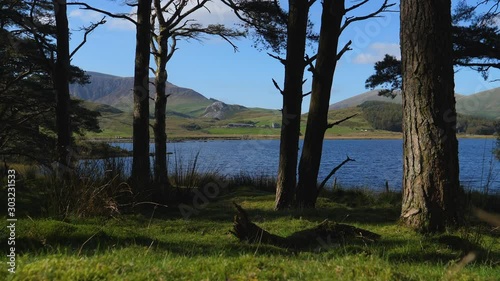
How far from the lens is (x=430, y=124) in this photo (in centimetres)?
479

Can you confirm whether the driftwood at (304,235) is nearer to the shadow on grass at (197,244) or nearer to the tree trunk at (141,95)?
the shadow on grass at (197,244)

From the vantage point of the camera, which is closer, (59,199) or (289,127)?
(59,199)

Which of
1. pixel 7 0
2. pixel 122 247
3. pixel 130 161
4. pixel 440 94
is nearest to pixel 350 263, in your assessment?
pixel 122 247

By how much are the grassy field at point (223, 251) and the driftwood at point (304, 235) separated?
9cm

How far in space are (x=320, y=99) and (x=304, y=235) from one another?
3.56 m

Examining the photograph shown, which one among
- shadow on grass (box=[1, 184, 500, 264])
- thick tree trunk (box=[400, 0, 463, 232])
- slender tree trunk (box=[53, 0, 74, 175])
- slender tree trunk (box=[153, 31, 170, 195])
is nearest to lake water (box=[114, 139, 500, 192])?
slender tree trunk (box=[153, 31, 170, 195])

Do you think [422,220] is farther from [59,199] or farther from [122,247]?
[59,199]

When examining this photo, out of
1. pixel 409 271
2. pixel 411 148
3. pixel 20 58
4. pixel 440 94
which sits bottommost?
pixel 409 271

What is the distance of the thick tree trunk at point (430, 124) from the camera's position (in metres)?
4.77

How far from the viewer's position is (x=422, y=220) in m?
4.81

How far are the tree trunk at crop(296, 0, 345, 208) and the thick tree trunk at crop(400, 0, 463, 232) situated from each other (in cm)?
259

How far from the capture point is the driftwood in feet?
14.0

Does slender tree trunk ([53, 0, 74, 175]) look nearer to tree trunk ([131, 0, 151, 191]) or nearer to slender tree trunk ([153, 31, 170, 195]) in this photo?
tree trunk ([131, 0, 151, 191])

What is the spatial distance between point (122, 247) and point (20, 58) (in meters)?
13.5
